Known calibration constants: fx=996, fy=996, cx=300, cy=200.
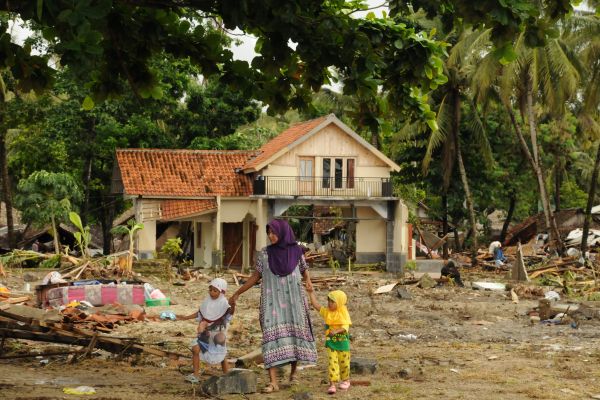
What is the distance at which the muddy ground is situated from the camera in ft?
31.1

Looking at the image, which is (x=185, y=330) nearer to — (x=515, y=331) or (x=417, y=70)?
(x=515, y=331)

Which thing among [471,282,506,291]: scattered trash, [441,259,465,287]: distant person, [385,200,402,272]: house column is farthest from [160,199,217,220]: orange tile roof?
[471,282,506,291]: scattered trash

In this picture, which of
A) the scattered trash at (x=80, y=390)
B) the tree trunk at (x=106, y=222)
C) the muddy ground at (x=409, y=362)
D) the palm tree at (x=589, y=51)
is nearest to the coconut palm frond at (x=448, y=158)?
the palm tree at (x=589, y=51)

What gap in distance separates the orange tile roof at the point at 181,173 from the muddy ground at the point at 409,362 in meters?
16.7

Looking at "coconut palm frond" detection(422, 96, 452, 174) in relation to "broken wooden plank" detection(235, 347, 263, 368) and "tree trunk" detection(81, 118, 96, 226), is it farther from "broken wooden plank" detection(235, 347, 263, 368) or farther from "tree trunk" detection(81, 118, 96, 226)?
"broken wooden plank" detection(235, 347, 263, 368)

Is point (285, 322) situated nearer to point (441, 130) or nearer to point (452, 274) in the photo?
point (452, 274)

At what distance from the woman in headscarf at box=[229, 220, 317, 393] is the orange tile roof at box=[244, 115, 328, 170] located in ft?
90.1

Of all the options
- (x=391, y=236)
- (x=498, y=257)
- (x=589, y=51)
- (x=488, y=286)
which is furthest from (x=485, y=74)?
(x=488, y=286)

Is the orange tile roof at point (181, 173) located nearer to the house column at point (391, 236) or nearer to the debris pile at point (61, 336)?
the house column at point (391, 236)

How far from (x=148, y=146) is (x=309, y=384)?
105 feet

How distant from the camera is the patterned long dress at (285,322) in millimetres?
9680

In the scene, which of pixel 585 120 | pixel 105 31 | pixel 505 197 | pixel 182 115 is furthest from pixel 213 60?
pixel 505 197

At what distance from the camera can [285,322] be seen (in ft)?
31.9

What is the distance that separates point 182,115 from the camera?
1623 inches
